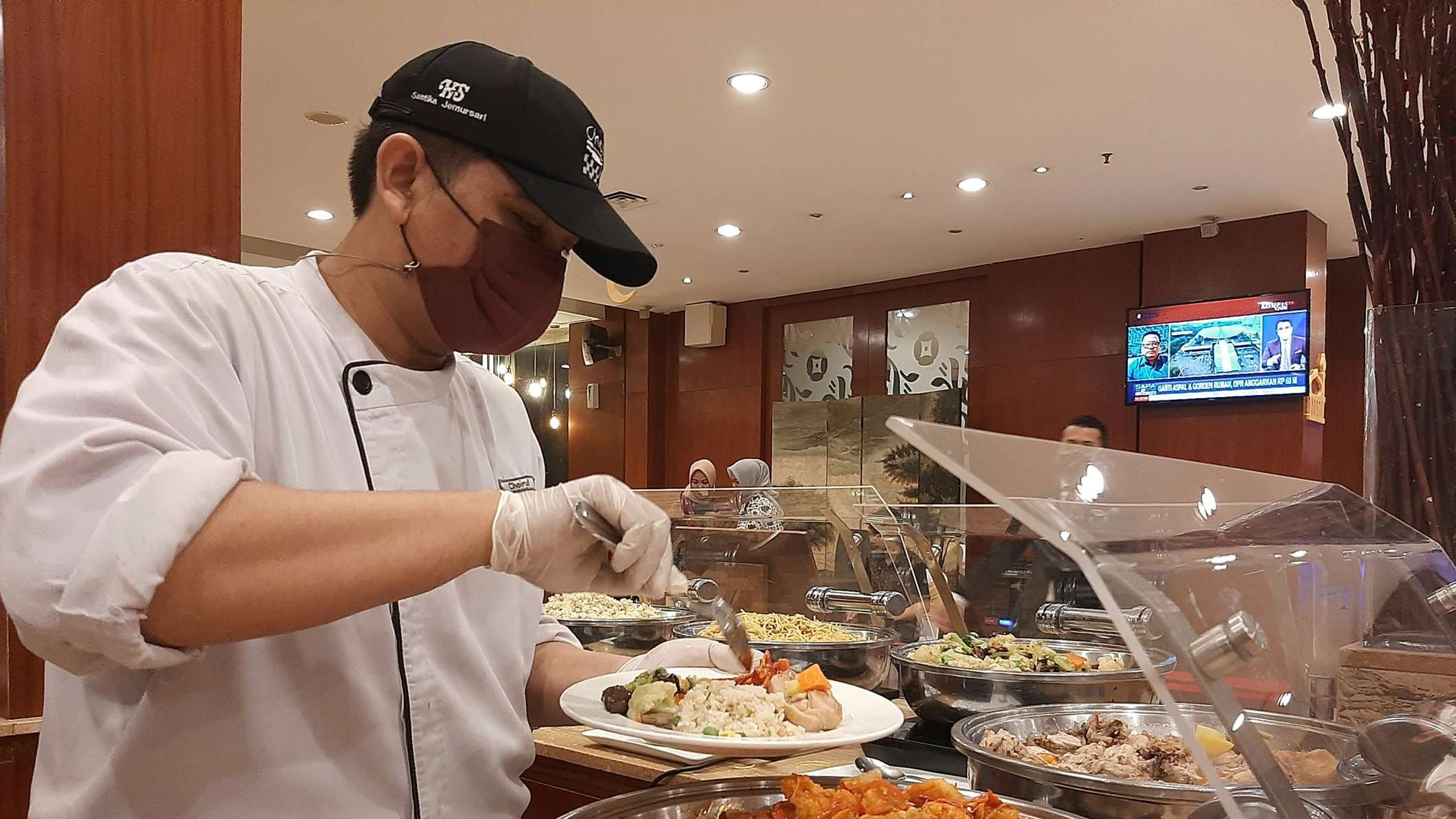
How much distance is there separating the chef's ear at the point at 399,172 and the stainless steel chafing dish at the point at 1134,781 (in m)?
1.02

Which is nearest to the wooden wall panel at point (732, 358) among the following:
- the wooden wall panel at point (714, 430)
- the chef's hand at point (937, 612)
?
the wooden wall panel at point (714, 430)

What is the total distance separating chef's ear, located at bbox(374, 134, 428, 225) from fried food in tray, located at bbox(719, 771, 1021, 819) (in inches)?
32.8

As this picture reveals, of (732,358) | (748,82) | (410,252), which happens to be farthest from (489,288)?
(732,358)

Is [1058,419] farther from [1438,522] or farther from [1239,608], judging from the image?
[1239,608]

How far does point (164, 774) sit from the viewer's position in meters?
1.04

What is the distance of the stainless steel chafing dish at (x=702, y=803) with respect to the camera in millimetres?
1106

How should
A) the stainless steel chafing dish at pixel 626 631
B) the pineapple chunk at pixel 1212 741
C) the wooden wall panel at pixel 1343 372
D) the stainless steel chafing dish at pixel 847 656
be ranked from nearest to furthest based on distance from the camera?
the pineapple chunk at pixel 1212 741
the stainless steel chafing dish at pixel 847 656
the stainless steel chafing dish at pixel 626 631
the wooden wall panel at pixel 1343 372

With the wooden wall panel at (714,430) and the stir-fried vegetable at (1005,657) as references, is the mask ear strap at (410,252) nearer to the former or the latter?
the stir-fried vegetable at (1005,657)

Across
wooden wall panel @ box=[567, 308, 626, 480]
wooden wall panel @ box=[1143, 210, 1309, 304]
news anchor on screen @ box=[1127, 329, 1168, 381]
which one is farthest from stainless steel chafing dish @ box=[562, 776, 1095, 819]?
wooden wall panel @ box=[567, 308, 626, 480]

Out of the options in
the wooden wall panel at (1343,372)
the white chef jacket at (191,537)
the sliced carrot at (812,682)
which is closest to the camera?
the white chef jacket at (191,537)

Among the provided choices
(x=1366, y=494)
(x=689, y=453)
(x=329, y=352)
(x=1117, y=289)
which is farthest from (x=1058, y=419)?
(x=329, y=352)

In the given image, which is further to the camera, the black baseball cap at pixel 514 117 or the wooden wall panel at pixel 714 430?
the wooden wall panel at pixel 714 430

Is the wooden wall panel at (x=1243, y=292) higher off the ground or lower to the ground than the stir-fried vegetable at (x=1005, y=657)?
higher

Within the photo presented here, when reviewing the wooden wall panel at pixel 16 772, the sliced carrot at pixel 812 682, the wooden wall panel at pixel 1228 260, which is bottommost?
the wooden wall panel at pixel 16 772
